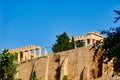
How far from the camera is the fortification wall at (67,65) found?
48419mm

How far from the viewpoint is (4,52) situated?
2680 centimetres

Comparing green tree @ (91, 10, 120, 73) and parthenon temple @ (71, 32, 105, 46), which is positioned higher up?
parthenon temple @ (71, 32, 105, 46)

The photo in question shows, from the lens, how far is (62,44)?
195 feet

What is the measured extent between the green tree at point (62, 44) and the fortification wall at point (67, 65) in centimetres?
380

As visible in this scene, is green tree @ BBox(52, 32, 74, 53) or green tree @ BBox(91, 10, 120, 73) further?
green tree @ BBox(52, 32, 74, 53)

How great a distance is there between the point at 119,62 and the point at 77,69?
3369cm

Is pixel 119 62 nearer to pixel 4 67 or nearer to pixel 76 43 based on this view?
pixel 4 67

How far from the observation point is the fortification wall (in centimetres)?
4842

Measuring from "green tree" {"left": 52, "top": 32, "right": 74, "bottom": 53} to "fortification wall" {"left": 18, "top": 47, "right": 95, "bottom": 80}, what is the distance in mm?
3802

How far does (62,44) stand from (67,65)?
925cm

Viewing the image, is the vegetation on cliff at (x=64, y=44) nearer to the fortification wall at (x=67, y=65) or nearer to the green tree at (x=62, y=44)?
the green tree at (x=62, y=44)

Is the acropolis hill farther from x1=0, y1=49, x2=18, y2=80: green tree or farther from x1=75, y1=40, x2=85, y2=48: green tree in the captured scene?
x1=0, y1=49, x2=18, y2=80: green tree

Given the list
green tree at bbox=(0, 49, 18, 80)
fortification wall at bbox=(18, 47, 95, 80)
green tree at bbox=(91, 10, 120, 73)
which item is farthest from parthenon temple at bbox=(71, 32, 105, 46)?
green tree at bbox=(91, 10, 120, 73)

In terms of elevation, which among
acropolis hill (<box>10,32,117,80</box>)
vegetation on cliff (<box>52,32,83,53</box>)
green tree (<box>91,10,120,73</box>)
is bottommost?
green tree (<box>91,10,120,73</box>)
